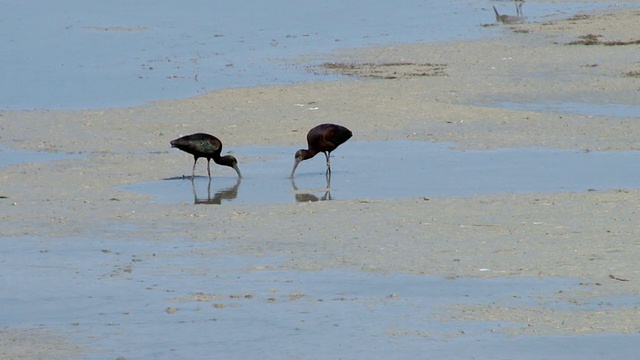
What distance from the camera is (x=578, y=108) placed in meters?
20.3

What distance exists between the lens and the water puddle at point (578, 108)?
19705mm

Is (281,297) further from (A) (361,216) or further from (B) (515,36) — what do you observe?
(B) (515,36)

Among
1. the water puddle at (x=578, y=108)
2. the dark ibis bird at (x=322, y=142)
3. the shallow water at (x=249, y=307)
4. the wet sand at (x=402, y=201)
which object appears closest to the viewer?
the shallow water at (x=249, y=307)

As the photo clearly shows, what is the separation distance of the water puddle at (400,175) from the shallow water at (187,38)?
621 cm

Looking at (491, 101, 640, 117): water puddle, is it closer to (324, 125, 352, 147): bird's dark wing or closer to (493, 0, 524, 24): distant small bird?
(324, 125, 352, 147): bird's dark wing

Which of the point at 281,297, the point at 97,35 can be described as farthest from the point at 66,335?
the point at 97,35

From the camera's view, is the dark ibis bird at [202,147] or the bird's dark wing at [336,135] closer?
the dark ibis bird at [202,147]

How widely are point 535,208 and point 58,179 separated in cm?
561

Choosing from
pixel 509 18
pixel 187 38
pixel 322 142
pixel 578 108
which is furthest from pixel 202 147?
pixel 509 18

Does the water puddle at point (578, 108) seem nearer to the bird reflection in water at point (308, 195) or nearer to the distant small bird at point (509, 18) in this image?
the bird reflection in water at point (308, 195)

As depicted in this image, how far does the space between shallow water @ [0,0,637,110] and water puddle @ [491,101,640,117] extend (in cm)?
487

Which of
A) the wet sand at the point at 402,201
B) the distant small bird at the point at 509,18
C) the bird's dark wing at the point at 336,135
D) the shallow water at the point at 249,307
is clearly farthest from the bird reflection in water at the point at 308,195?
the distant small bird at the point at 509,18

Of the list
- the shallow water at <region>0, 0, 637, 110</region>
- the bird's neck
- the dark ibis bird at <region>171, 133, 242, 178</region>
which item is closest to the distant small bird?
the shallow water at <region>0, 0, 637, 110</region>

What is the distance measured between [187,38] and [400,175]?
18.6 metres
